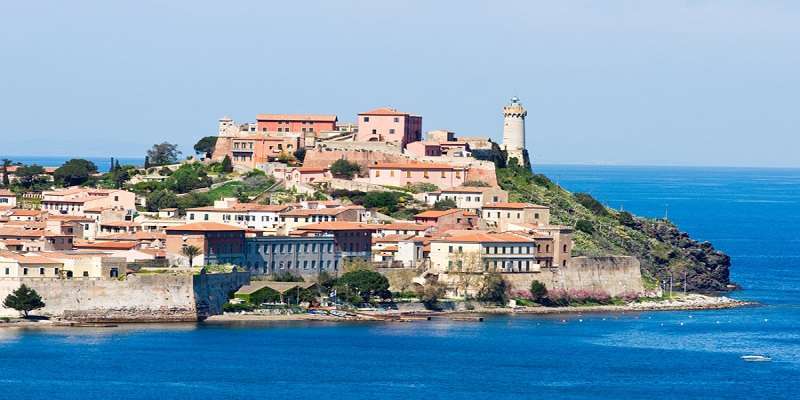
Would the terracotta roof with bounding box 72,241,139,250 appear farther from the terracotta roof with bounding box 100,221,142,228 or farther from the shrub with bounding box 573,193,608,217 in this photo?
the shrub with bounding box 573,193,608,217

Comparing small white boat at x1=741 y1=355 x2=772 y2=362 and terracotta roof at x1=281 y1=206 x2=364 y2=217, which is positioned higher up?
terracotta roof at x1=281 y1=206 x2=364 y2=217

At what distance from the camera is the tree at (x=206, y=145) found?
10225 centimetres

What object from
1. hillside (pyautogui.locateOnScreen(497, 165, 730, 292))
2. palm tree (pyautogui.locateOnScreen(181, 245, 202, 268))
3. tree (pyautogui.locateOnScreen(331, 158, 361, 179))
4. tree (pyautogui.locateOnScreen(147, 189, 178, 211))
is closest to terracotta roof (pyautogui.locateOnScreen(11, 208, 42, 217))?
tree (pyautogui.locateOnScreen(147, 189, 178, 211))

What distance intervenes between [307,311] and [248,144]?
78.0 feet

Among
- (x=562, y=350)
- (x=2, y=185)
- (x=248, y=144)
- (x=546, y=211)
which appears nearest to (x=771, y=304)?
(x=546, y=211)

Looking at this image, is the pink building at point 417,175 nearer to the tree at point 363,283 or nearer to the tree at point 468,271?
the tree at point 468,271

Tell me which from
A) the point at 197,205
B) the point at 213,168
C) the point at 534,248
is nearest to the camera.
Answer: the point at 534,248

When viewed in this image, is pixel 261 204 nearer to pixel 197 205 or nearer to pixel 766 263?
pixel 197 205

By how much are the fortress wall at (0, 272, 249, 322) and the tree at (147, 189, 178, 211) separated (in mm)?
15511

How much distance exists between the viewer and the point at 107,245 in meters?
76.8

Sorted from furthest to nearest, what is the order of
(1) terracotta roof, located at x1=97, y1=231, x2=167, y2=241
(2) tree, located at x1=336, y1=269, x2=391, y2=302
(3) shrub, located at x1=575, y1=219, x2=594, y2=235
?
(3) shrub, located at x1=575, y1=219, x2=594, y2=235, (1) terracotta roof, located at x1=97, y1=231, x2=167, y2=241, (2) tree, located at x1=336, y1=269, x2=391, y2=302

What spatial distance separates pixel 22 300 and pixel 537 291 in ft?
70.1

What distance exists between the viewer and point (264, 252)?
77375mm

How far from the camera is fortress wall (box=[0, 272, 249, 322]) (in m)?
70.1
